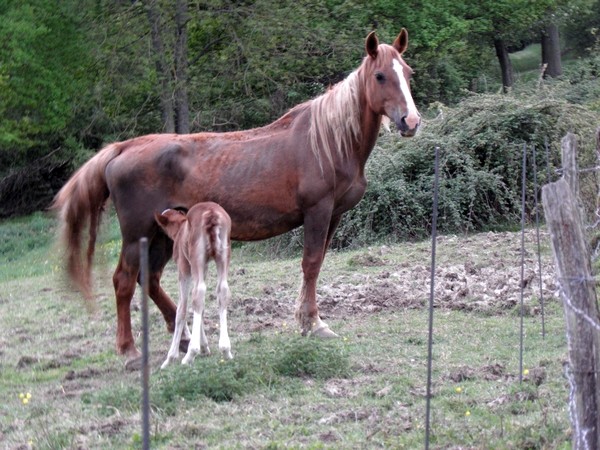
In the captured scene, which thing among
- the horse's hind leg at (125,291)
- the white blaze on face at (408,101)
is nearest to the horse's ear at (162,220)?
the horse's hind leg at (125,291)

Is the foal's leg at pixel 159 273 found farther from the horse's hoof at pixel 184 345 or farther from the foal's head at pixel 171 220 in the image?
the horse's hoof at pixel 184 345

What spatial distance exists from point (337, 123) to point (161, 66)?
13381 mm

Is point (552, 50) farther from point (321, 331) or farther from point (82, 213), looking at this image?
point (82, 213)

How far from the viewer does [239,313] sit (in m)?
9.30

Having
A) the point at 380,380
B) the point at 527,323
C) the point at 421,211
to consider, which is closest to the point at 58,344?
the point at 380,380

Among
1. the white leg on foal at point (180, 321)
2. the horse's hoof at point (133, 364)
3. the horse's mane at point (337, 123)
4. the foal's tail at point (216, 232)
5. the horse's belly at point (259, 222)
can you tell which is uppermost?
the horse's mane at point (337, 123)

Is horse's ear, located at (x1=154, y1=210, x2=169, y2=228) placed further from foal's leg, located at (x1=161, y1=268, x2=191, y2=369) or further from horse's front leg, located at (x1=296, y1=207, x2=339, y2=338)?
horse's front leg, located at (x1=296, y1=207, x2=339, y2=338)

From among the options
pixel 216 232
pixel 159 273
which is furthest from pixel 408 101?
pixel 159 273

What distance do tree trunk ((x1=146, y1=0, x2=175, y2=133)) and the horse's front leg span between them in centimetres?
1277

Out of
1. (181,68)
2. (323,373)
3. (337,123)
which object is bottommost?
(323,373)

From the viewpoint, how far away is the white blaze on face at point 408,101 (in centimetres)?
742

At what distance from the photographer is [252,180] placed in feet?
25.6

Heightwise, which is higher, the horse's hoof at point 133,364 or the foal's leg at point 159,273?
the foal's leg at point 159,273

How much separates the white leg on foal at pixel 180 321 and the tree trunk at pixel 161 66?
13.3 meters
